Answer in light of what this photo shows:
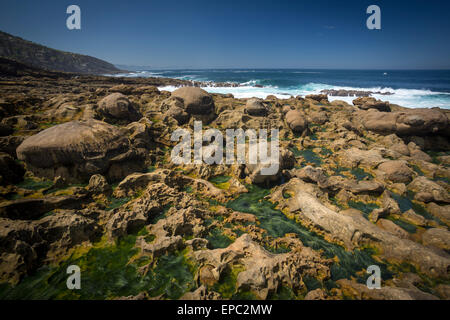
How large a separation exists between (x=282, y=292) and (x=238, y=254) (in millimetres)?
897

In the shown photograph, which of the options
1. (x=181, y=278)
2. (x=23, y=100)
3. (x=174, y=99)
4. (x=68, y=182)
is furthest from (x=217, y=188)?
(x=23, y=100)

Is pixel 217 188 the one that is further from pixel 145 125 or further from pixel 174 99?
pixel 174 99

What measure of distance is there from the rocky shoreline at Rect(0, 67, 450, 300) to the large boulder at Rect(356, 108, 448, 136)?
0.31ft

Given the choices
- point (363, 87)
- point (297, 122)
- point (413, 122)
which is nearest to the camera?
point (413, 122)

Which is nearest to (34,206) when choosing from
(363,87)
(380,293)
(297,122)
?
(380,293)

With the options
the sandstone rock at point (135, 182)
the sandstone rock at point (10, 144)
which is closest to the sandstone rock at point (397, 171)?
the sandstone rock at point (135, 182)

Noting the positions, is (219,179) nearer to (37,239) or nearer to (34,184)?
(37,239)

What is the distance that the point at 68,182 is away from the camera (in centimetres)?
514

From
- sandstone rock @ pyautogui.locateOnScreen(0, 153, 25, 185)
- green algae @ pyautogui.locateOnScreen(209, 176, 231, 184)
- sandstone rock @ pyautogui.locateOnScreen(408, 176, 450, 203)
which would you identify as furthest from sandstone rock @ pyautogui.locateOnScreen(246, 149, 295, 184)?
sandstone rock @ pyautogui.locateOnScreen(0, 153, 25, 185)

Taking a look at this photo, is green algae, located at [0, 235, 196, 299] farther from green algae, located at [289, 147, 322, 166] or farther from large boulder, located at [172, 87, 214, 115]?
large boulder, located at [172, 87, 214, 115]
